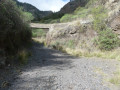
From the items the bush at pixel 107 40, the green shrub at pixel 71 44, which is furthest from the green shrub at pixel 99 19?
the green shrub at pixel 71 44

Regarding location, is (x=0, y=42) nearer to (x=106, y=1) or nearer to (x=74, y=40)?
(x=74, y=40)

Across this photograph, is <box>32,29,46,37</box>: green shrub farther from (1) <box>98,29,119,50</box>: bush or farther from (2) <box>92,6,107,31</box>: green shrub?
(1) <box>98,29,119,50</box>: bush

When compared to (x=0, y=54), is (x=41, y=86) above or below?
below

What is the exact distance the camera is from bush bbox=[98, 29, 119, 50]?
10.3 meters

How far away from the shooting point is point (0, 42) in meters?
6.81

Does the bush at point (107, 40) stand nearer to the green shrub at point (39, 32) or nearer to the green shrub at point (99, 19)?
the green shrub at point (99, 19)

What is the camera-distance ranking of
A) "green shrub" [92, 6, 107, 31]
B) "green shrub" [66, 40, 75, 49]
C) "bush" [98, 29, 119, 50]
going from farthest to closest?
"green shrub" [66, 40, 75, 49]
"green shrub" [92, 6, 107, 31]
"bush" [98, 29, 119, 50]

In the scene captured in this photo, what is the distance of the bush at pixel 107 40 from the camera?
33.7ft

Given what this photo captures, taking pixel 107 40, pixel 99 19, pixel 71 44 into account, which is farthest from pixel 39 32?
pixel 107 40

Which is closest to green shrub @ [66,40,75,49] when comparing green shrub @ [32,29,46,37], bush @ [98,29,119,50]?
bush @ [98,29,119,50]

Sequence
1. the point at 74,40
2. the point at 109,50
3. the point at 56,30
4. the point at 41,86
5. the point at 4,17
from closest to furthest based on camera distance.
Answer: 1. the point at 41,86
2. the point at 4,17
3. the point at 109,50
4. the point at 74,40
5. the point at 56,30

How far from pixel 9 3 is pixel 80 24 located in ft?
25.7

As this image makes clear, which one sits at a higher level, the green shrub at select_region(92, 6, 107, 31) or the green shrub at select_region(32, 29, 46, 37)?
the green shrub at select_region(92, 6, 107, 31)

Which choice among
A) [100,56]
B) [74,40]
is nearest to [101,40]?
[100,56]
